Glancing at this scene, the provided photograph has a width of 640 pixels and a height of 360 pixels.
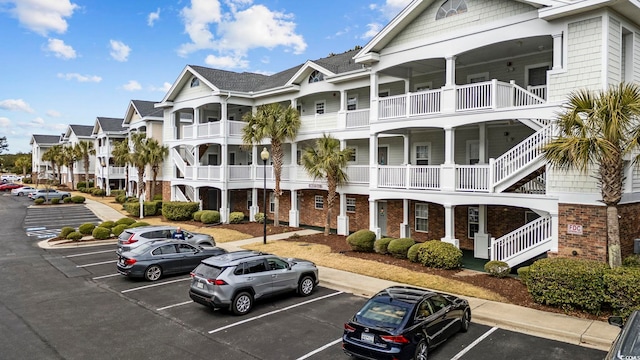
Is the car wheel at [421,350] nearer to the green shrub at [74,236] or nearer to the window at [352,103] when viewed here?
the window at [352,103]

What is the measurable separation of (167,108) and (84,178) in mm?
41817

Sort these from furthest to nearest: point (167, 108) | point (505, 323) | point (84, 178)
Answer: point (84, 178), point (167, 108), point (505, 323)

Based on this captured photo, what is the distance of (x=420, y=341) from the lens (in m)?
8.88

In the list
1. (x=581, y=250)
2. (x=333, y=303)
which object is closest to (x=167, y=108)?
(x=333, y=303)

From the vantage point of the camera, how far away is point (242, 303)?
1248 cm

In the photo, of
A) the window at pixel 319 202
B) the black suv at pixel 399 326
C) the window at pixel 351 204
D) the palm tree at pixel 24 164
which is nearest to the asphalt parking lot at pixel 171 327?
the black suv at pixel 399 326

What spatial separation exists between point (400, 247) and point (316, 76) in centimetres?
1415

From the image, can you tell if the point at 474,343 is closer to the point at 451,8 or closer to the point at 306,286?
the point at 306,286

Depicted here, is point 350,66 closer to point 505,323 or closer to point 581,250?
point 581,250

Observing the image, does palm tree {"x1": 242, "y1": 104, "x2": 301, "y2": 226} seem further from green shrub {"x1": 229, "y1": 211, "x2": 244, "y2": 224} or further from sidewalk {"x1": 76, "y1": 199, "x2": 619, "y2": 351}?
sidewalk {"x1": 76, "y1": 199, "x2": 619, "y2": 351}

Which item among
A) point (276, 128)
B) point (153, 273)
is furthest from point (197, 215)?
point (153, 273)

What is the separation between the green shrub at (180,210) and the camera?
32.6 metres

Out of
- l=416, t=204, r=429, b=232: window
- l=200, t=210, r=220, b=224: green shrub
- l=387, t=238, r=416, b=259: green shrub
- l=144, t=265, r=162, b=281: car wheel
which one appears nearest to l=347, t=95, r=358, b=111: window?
l=416, t=204, r=429, b=232: window

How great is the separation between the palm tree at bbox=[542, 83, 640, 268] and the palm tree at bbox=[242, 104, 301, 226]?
17.1 meters
